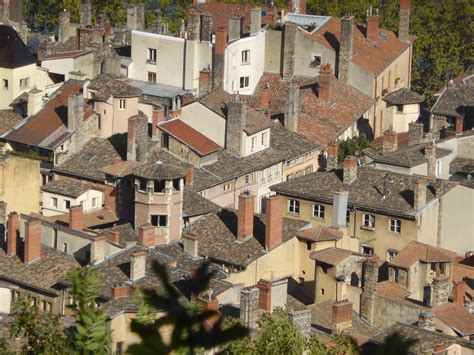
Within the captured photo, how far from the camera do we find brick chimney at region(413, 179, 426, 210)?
48125 millimetres

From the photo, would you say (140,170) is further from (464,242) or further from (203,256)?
(464,242)

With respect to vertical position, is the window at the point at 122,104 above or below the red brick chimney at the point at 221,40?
below

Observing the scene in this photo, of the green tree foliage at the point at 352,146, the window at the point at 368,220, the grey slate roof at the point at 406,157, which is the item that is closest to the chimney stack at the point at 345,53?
the green tree foliage at the point at 352,146

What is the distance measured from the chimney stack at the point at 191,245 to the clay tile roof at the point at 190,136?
8767 mm

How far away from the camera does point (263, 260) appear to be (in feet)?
145

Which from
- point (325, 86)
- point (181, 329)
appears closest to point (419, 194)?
point (325, 86)

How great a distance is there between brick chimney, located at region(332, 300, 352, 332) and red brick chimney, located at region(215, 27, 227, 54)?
82.9ft

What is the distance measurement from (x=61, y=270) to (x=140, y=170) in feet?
19.9

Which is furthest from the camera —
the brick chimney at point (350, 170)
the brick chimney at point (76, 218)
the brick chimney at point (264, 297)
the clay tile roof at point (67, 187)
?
the clay tile roof at point (67, 187)

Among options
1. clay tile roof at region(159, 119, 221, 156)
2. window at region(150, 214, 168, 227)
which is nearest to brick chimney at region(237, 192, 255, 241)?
window at region(150, 214, 168, 227)

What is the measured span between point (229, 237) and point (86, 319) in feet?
97.5

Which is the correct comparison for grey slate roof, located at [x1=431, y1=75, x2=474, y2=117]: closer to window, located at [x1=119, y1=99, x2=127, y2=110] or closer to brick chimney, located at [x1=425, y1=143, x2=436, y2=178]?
brick chimney, located at [x1=425, y1=143, x2=436, y2=178]

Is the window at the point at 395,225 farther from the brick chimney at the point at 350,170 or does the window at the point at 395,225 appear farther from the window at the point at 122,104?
the window at the point at 122,104

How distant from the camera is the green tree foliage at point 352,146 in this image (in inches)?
2303
